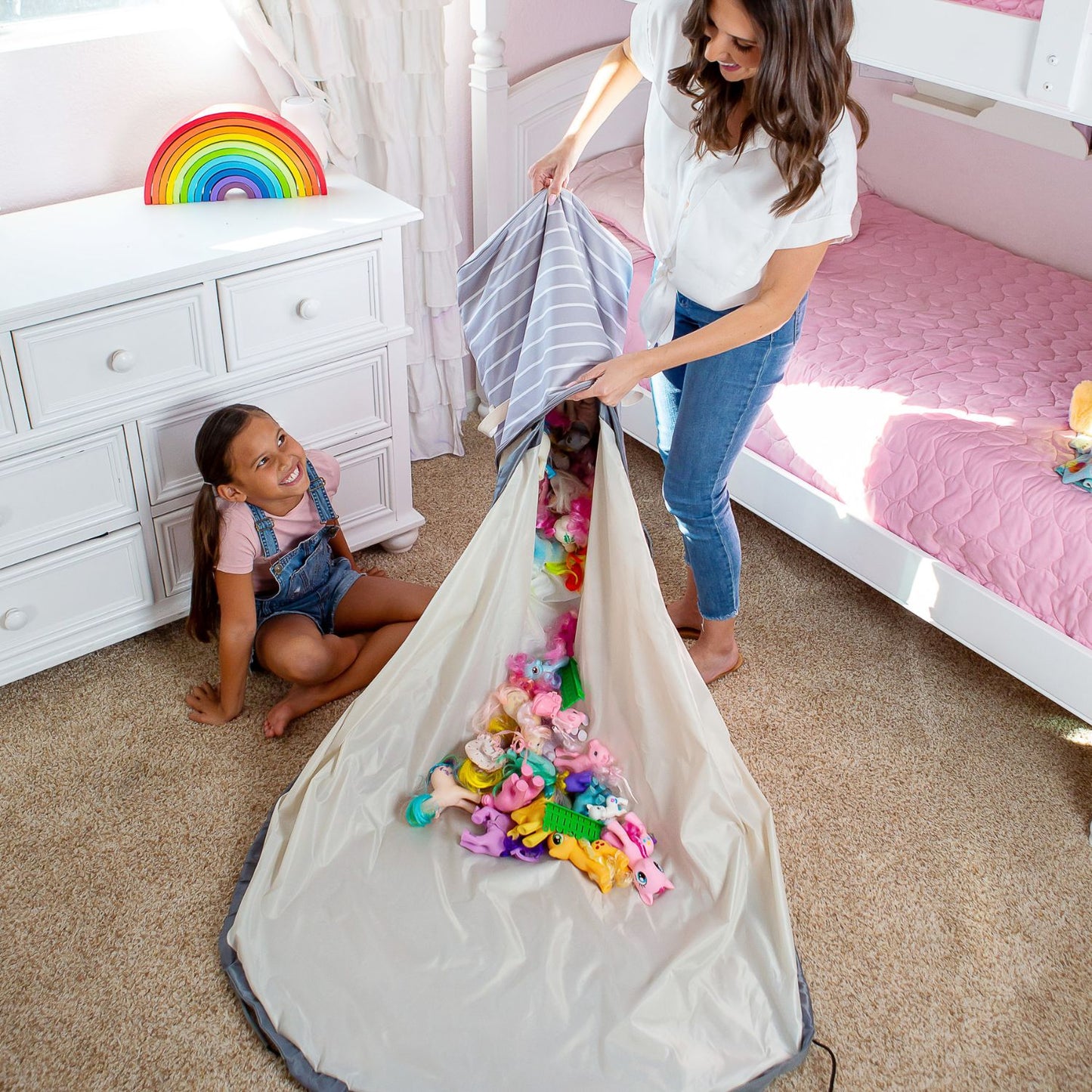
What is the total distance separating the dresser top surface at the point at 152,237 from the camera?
187 centimetres

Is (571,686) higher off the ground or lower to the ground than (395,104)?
lower

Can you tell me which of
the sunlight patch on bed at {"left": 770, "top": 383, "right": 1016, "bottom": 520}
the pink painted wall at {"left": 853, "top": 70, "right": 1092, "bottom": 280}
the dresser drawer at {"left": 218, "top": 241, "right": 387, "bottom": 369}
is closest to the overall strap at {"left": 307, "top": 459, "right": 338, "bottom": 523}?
the dresser drawer at {"left": 218, "top": 241, "right": 387, "bottom": 369}

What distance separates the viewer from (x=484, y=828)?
1.80m

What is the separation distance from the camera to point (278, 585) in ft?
6.92

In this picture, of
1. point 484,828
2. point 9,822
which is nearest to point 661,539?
point 484,828

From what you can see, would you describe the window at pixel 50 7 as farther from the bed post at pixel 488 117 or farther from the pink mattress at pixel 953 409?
the pink mattress at pixel 953 409

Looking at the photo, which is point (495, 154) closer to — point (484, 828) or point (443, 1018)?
point (484, 828)

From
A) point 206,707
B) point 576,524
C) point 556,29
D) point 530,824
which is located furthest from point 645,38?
point 206,707

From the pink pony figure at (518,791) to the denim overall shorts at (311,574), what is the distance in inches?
22.5

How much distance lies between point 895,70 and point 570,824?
1269mm


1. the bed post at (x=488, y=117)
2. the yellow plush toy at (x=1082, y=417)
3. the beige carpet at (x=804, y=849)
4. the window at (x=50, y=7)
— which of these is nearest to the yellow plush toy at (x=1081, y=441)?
the yellow plush toy at (x=1082, y=417)

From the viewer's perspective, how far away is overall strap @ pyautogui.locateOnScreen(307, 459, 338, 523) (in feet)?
6.97

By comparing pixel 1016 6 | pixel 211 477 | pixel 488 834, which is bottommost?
pixel 488 834

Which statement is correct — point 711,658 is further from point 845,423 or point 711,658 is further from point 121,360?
point 121,360
